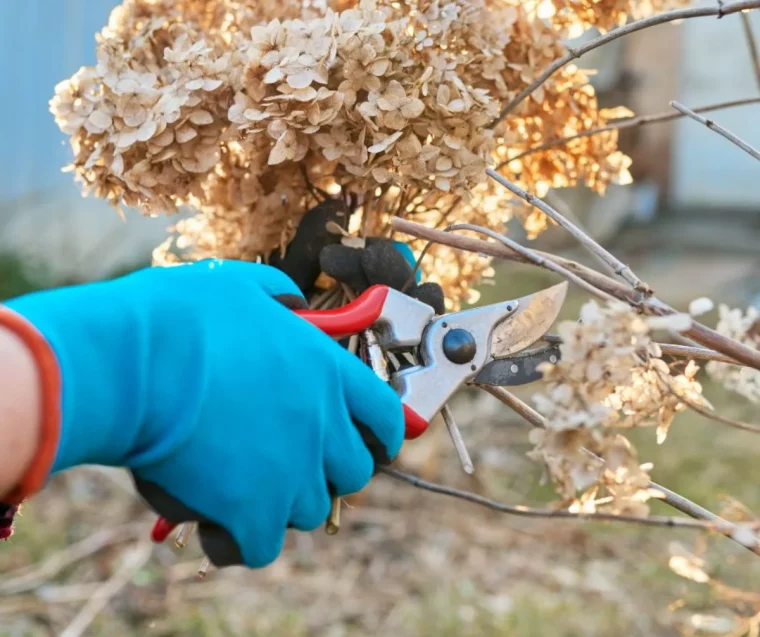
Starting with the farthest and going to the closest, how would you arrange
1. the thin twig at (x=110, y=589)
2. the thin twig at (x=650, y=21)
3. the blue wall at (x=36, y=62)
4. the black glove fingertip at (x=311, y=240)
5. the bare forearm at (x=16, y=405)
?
the blue wall at (x=36, y=62) < the thin twig at (x=110, y=589) < the black glove fingertip at (x=311, y=240) < the thin twig at (x=650, y=21) < the bare forearm at (x=16, y=405)

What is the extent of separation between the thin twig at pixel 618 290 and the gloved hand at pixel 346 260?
0.07 metres

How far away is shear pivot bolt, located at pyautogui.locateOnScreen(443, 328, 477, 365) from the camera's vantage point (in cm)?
68

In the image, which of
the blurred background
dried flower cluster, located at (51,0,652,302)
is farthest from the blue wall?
dried flower cluster, located at (51,0,652,302)

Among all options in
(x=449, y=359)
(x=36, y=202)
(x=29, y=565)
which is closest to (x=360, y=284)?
(x=449, y=359)

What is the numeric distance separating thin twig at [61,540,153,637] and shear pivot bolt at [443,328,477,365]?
1272mm

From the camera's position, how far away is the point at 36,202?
3.08m

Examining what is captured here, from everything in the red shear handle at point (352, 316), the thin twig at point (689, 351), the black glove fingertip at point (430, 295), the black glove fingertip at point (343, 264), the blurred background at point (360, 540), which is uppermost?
the black glove fingertip at point (343, 264)

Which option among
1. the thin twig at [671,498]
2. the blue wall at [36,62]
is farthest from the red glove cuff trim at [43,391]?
the blue wall at [36,62]

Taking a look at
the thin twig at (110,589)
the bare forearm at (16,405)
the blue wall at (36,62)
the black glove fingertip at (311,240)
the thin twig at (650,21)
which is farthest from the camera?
the blue wall at (36,62)

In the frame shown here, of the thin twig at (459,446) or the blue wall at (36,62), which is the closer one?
the thin twig at (459,446)

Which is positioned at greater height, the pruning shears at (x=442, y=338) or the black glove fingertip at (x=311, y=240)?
the black glove fingertip at (x=311, y=240)

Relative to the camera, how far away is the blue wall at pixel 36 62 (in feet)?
9.71

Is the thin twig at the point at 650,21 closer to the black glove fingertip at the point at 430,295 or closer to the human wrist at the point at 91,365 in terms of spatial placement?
the black glove fingertip at the point at 430,295

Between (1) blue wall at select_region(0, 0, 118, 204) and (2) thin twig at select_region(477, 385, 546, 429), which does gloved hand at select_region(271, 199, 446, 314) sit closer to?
(2) thin twig at select_region(477, 385, 546, 429)
